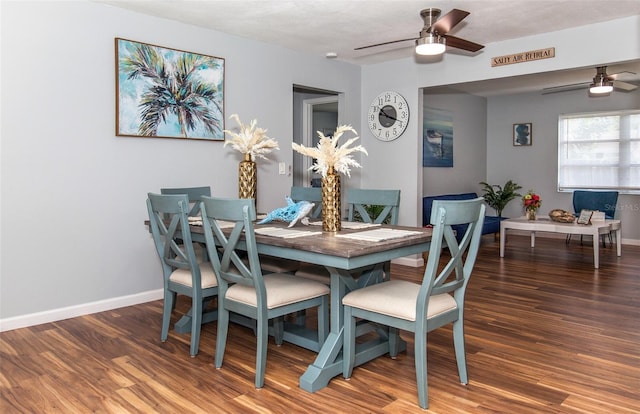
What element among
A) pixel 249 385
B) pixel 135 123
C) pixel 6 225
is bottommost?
pixel 249 385

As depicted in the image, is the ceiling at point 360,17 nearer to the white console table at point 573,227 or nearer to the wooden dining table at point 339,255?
the wooden dining table at point 339,255

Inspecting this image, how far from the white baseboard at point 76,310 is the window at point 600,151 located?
6.59 meters

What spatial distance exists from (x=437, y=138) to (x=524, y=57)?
2.87m

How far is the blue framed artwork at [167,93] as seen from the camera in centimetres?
395

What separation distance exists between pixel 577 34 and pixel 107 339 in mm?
4562

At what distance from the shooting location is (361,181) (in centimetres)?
620

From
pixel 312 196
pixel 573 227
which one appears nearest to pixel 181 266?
pixel 312 196

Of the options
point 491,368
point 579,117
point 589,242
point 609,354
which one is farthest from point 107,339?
point 579,117

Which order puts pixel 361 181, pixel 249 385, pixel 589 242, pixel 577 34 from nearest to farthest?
1. pixel 249 385
2. pixel 577 34
3. pixel 361 181
4. pixel 589 242

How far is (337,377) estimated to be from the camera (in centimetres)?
262

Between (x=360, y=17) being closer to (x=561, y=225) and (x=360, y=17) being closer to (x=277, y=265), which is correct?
(x=277, y=265)

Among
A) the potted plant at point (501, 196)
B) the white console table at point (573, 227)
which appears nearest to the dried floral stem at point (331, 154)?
the white console table at point (573, 227)

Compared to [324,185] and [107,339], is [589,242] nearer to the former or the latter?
[324,185]

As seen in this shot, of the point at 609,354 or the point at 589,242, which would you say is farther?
the point at 589,242
